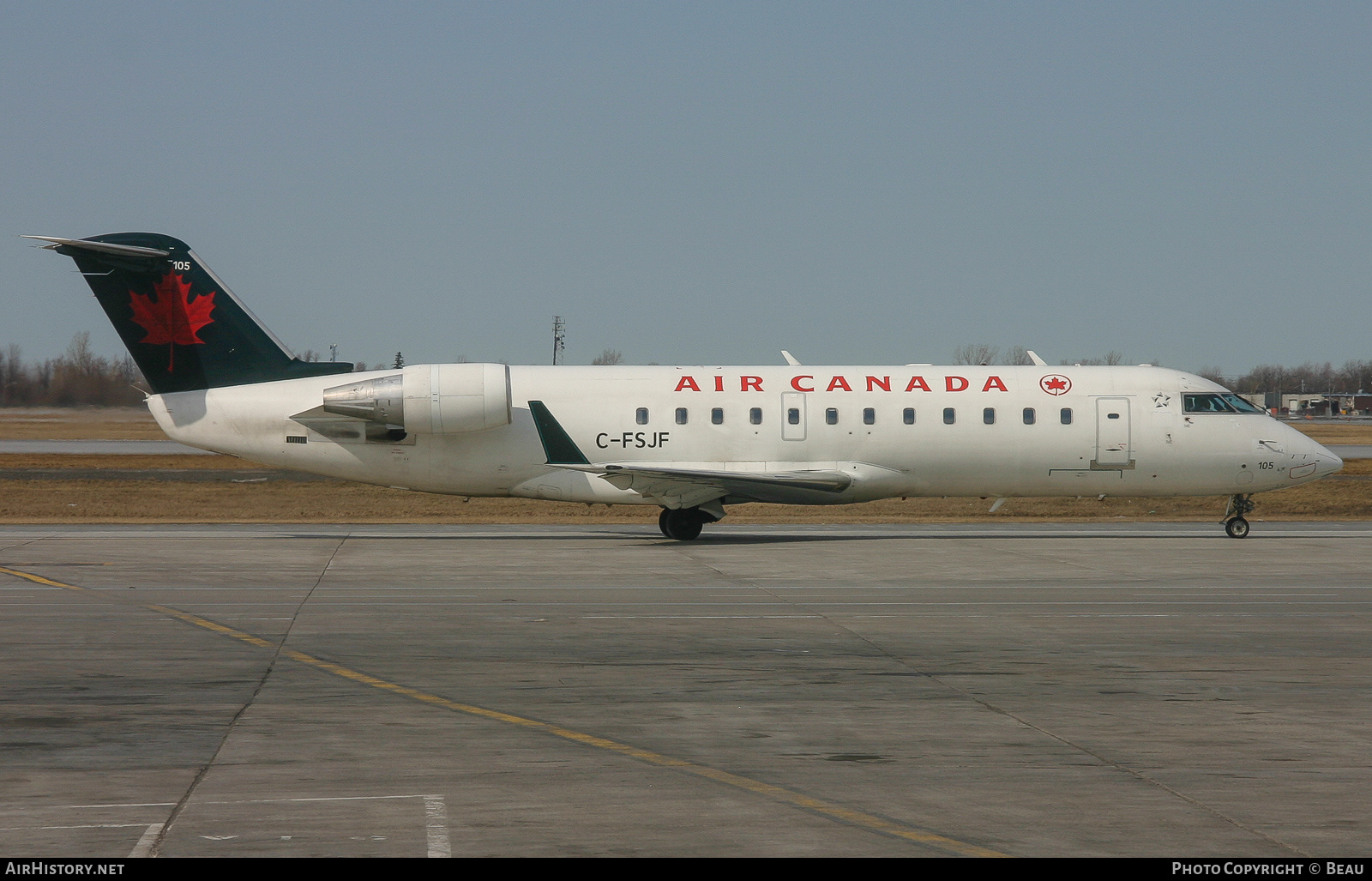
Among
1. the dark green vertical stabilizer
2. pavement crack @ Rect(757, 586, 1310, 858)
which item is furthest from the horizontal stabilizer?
Result: pavement crack @ Rect(757, 586, 1310, 858)

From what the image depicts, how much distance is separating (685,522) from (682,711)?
16.9 meters

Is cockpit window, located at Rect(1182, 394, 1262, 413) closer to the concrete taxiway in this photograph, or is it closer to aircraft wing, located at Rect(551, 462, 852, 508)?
the concrete taxiway

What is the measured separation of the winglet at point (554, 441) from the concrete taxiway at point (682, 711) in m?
5.30

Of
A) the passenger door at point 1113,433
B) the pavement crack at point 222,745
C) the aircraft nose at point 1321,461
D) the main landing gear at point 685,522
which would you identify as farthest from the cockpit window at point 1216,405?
the pavement crack at point 222,745

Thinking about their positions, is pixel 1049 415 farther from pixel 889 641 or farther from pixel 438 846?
pixel 438 846

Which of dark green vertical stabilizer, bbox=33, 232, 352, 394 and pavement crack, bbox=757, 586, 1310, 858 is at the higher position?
dark green vertical stabilizer, bbox=33, 232, 352, 394

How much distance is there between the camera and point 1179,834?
7.04 m

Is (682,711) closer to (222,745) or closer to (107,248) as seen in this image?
(222,745)

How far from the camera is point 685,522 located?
27.5m

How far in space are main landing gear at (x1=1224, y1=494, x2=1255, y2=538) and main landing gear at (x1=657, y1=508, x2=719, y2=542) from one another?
459 inches

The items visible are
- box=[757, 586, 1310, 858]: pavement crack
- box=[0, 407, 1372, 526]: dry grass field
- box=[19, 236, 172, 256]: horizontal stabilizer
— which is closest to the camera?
box=[757, 586, 1310, 858]: pavement crack

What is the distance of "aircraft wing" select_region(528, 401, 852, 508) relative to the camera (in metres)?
26.0

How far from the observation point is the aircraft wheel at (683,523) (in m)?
27.5

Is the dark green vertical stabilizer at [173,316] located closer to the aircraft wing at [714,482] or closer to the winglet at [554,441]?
the winglet at [554,441]
